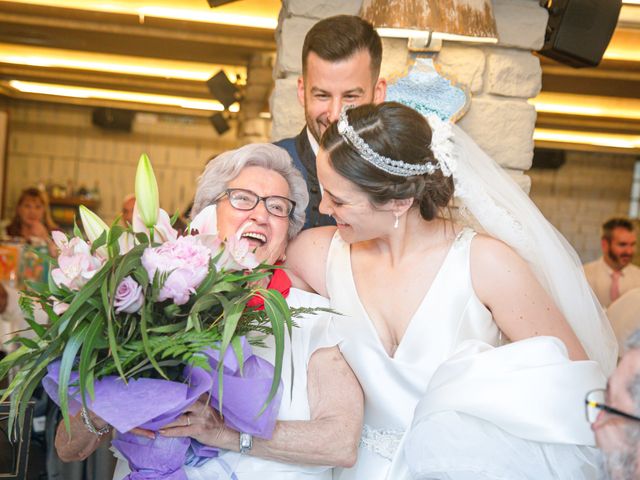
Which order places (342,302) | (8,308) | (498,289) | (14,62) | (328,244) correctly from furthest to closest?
1. (14,62)
2. (8,308)
3. (328,244)
4. (342,302)
5. (498,289)

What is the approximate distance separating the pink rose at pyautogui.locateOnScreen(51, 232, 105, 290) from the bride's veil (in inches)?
39.5

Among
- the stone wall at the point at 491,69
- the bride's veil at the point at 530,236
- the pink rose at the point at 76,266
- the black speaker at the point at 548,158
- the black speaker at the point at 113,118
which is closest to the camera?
the pink rose at the point at 76,266

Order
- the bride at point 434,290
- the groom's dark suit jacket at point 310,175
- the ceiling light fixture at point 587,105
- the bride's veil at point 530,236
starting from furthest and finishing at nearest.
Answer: the ceiling light fixture at point 587,105
the groom's dark suit jacket at point 310,175
the bride's veil at point 530,236
the bride at point 434,290

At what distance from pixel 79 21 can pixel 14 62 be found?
300cm

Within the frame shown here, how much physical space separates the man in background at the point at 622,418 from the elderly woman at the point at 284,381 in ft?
2.45

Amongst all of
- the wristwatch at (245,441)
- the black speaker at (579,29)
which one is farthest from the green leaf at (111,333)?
the black speaker at (579,29)

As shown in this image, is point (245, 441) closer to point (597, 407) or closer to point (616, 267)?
point (597, 407)

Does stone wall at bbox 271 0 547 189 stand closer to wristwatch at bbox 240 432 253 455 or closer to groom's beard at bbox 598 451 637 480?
wristwatch at bbox 240 432 253 455

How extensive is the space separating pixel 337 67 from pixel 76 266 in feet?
4.74

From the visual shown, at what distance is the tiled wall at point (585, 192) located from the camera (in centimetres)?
1372

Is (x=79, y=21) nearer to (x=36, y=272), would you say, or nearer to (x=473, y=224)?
(x=36, y=272)

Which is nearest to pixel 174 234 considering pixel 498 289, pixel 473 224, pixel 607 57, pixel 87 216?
pixel 87 216

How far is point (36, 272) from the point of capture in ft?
18.0

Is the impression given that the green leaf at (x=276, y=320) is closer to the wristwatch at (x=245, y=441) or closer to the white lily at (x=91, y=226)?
the wristwatch at (x=245, y=441)
